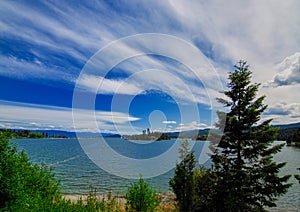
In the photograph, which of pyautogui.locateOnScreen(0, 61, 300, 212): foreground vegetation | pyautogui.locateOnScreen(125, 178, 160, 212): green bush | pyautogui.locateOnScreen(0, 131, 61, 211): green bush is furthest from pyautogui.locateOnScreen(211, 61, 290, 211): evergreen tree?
pyautogui.locateOnScreen(0, 131, 61, 211): green bush

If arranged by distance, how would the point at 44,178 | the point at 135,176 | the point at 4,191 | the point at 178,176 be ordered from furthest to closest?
the point at 135,176
the point at 178,176
the point at 44,178
the point at 4,191

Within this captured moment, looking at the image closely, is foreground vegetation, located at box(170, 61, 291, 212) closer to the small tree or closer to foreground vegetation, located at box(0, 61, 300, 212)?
foreground vegetation, located at box(0, 61, 300, 212)

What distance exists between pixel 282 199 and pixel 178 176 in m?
16.9

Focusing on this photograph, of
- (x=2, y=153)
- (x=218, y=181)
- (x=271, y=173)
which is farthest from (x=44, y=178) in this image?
(x=271, y=173)

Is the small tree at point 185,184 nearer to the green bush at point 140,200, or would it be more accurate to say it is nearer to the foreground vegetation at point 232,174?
the foreground vegetation at point 232,174

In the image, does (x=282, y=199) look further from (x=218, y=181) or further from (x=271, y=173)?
(x=218, y=181)

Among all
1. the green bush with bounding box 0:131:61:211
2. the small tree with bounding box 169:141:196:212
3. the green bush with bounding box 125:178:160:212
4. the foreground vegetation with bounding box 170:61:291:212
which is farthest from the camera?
the foreground vegetation with bounding box 170:61:291:212

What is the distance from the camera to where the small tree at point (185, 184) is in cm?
1109

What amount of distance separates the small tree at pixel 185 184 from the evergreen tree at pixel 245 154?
3.78 m

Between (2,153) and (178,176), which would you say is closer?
(2,153)

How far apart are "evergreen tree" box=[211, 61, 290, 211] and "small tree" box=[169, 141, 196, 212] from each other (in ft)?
12.4

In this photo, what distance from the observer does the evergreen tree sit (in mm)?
14438

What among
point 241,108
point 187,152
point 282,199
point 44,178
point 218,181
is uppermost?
point 241,108

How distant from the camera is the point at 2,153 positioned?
7473mm
